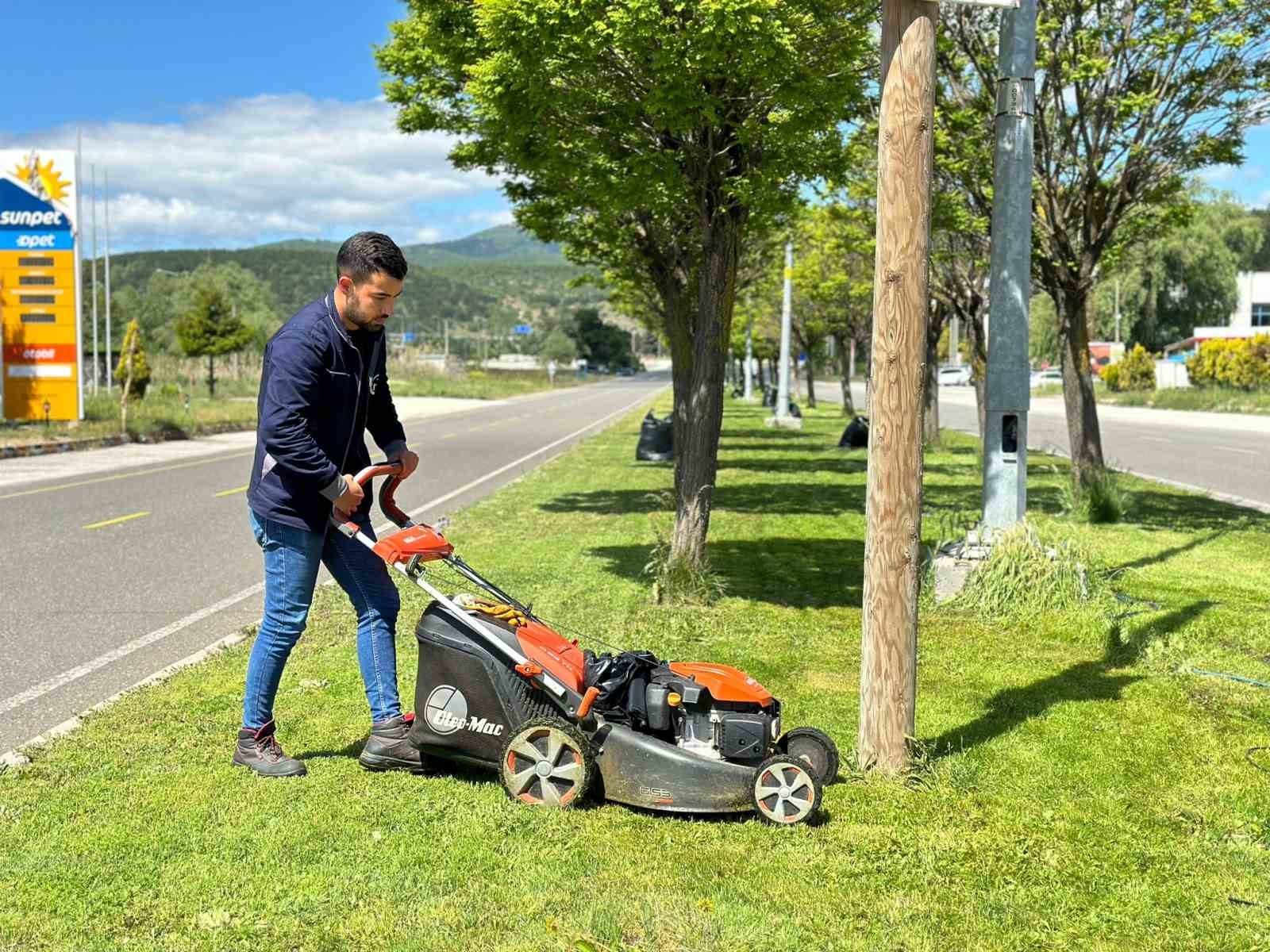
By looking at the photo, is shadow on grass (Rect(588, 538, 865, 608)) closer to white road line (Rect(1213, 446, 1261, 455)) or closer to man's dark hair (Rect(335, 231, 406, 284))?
man's dark hair (Rect(335, 231, 406, 284))

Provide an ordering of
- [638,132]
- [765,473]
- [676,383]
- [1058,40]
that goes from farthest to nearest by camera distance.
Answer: [765,473], [676,383], [1058,40], [638,132]

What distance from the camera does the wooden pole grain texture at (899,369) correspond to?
198 inches

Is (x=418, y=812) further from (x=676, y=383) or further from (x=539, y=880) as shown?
(x=676, y=383)

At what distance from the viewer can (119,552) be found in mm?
11602

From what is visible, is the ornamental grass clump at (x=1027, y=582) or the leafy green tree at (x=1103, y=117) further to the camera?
the leafy green tree at (x=1103, y=117)

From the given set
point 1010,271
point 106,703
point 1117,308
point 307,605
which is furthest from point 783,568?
point 1117,308

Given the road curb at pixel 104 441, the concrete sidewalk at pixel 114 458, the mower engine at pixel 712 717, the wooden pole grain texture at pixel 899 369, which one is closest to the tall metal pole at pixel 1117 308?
the concrete sidewalk at pixel 114 458

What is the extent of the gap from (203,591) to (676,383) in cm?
797

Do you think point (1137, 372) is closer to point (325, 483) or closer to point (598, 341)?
point (325, 483)

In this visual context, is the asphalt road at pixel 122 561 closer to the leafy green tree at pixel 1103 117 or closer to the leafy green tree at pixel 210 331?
the leafy green tree at pixel 1103 117

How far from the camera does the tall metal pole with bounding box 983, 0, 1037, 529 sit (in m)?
9.17

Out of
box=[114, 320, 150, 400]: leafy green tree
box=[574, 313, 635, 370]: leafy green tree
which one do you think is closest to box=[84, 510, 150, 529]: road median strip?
box=[114, 320, 150, 400]: leafy green tree

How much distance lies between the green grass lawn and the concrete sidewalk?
413 inches

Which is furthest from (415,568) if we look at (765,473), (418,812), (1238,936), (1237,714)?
(765,473)
